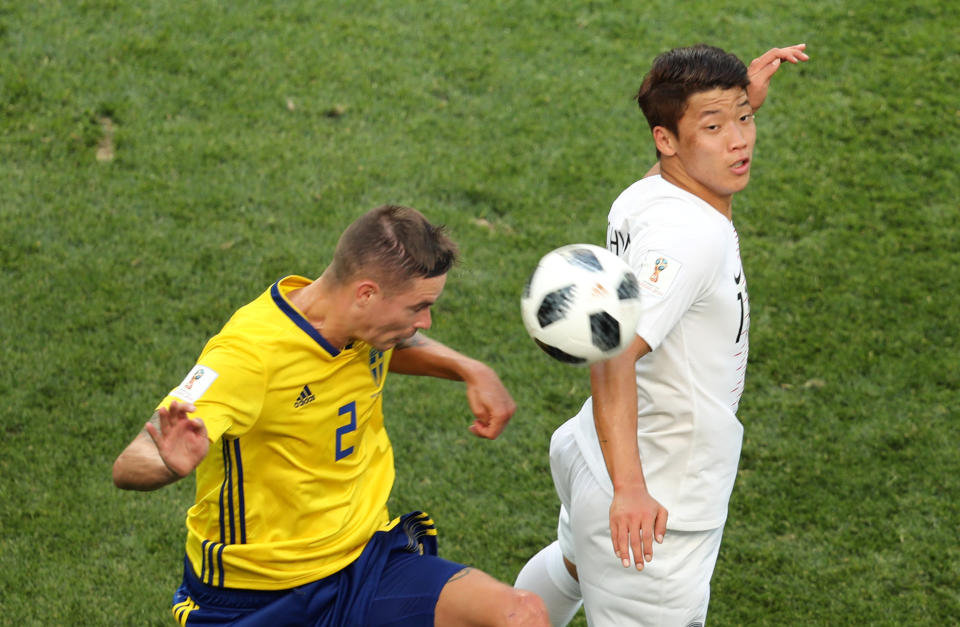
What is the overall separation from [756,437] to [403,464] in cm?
182

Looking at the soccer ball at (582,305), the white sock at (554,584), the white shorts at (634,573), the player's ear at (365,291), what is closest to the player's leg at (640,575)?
the white shorts at (634,573)

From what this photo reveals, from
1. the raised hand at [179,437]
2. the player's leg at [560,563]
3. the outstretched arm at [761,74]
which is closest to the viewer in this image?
the raised hand at [179,437]

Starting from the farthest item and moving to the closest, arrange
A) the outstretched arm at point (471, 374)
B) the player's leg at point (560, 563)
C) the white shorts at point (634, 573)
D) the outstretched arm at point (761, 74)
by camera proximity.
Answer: the outstretched arm at point (761, 74)
the player's leg at point (560, 563)
the outstretched arm at point (471, 374)
the white shorts at point (634, 573)

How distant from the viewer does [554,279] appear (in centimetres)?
348

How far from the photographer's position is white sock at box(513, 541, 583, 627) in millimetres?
4441

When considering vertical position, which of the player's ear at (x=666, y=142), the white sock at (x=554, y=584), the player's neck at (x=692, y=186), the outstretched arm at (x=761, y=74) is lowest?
the white sock at (x=554, y=584)

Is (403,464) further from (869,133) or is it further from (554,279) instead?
(869,133)

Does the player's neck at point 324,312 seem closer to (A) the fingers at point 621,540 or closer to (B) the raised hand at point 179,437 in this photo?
(B) the raised hand at point 179,437

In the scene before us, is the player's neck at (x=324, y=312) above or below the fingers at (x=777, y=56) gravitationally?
below

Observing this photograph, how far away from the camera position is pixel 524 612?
3.73m

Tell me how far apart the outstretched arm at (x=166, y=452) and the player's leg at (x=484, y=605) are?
106cm

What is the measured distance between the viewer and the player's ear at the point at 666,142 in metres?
3.84

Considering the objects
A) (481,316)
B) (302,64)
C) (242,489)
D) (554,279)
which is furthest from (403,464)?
(302,64)

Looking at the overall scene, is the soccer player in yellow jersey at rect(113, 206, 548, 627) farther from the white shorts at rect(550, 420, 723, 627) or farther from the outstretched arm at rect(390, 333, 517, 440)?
the white shorts at rect(550, 420, 723, 627)
